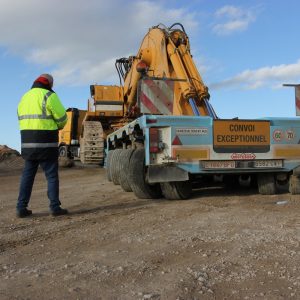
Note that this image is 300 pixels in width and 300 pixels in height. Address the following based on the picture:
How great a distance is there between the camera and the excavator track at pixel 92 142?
15.3 metres

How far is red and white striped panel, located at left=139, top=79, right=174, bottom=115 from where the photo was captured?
845 cm

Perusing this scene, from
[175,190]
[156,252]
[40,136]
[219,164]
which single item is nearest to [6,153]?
[175,190]

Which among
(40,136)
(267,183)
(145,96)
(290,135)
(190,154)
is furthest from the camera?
(145,96)

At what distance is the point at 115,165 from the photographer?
9.62 m

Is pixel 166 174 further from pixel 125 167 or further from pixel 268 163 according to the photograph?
pixel 268 163

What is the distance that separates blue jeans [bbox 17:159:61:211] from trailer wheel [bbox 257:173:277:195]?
3323 millimetres

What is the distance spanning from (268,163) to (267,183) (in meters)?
0.43

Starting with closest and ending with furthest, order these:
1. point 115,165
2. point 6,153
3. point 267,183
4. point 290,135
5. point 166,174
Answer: point 166,174 < point 290,135 < point 267,183 < point 115,165 < point 6,153

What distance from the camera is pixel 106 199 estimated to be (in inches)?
316

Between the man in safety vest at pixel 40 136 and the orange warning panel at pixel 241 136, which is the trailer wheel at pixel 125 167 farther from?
the man in safety vest at pixel 40 136

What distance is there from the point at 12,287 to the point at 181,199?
430cm

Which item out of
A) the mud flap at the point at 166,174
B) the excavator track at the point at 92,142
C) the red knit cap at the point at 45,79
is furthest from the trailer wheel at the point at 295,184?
the excavator track at the point at 92,142

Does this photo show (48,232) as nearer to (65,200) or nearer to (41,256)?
(41,256)

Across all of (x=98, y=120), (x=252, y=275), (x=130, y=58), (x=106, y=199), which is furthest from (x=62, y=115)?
(x=98, y=120)
